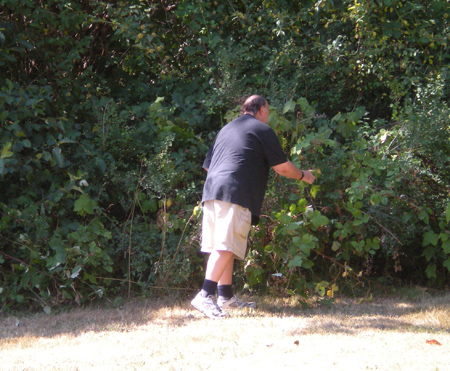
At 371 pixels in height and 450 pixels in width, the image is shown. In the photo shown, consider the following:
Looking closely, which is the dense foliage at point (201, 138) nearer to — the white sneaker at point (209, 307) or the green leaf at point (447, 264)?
the green leaf at point (447, 264)

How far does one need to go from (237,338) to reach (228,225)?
94 centimetres

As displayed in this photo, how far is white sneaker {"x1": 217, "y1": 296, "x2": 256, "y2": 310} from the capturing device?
16.0ft

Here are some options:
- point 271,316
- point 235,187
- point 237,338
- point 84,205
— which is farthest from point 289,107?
point 237,338

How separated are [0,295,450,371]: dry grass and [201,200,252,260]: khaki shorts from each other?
57 centimetres

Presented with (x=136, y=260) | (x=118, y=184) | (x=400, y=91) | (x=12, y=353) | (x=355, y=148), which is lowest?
(x=12, y=353)

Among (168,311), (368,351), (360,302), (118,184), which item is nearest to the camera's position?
(368,351)

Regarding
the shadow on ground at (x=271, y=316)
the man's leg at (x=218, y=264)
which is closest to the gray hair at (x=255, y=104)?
the man's leg at (x=218, y=264)

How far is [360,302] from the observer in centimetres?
533

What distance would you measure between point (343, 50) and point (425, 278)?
2.55 m

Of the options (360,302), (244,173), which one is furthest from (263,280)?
(244,173)

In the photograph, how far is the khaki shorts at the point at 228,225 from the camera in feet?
15.1

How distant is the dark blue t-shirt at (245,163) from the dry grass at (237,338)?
972 mm

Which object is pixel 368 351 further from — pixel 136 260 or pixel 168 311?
pixel 136 260

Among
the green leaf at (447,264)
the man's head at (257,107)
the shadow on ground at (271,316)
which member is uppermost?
the man's head at (257,107)
